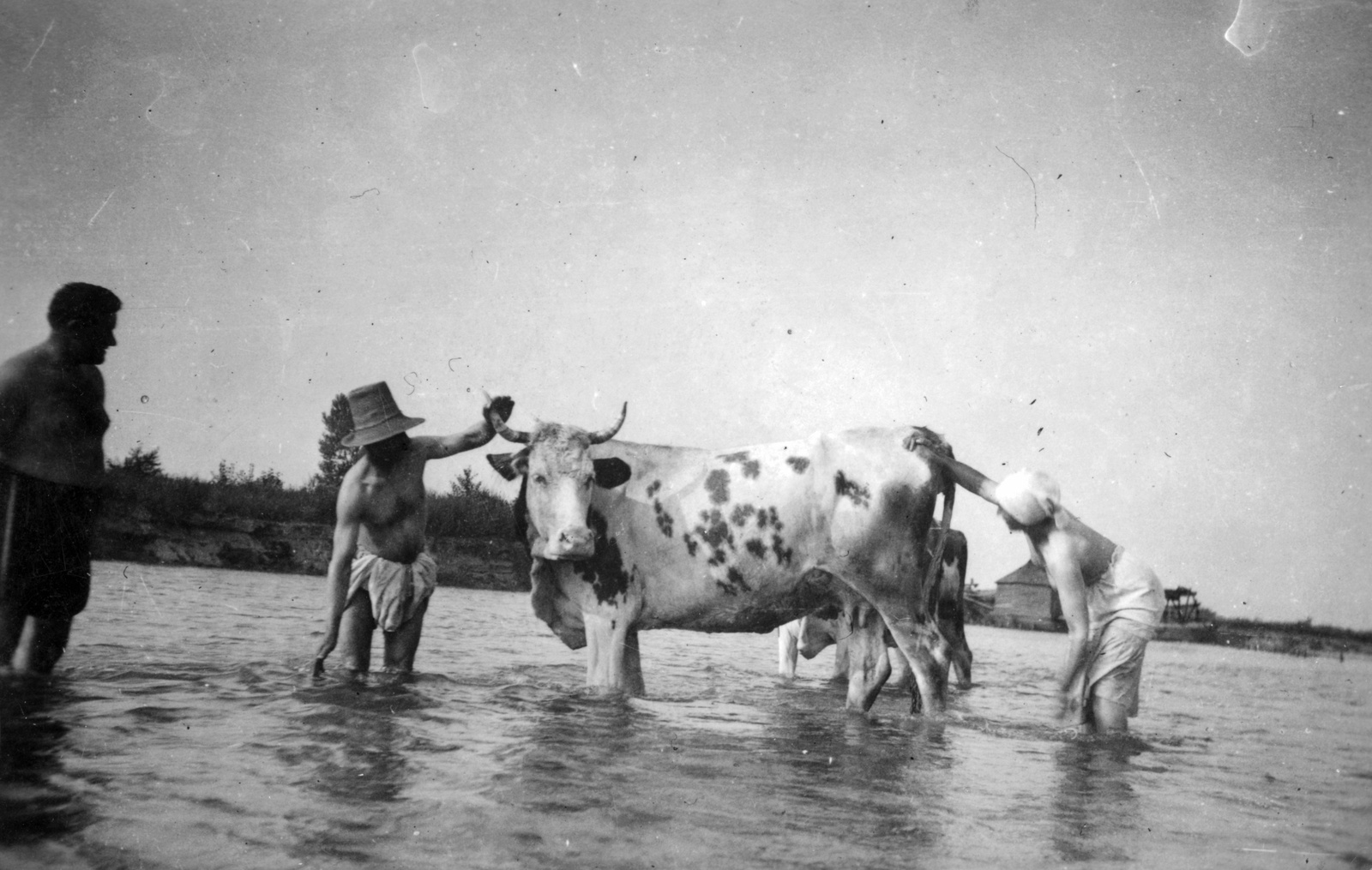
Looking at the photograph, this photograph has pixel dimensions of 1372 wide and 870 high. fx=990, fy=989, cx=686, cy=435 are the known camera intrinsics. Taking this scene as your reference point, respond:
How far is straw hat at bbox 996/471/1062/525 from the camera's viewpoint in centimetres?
644

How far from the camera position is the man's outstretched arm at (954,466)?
691 centimetres

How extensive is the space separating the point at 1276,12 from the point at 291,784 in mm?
7515

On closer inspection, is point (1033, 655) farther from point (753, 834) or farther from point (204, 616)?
point (753, 834)

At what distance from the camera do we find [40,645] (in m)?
5.78

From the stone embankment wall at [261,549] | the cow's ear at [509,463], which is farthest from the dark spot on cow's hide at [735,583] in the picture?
the stone embankment wall at [261,549]

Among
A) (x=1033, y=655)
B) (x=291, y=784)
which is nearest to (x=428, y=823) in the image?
(x=291, y=784)

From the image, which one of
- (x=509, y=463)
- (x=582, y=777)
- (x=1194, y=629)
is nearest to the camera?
(x=582, y=777)

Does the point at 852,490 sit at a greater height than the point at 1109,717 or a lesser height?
greater

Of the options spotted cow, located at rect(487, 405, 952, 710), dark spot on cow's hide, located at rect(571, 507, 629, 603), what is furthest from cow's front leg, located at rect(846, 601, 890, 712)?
dark spot on cow's hide, located at rect(571, 507, 629, 603)

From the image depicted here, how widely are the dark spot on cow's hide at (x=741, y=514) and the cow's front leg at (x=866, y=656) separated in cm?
105

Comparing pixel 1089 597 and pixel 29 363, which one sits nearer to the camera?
pixel 29 363

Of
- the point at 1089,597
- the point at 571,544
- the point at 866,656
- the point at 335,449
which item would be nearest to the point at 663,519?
the point at 571,544

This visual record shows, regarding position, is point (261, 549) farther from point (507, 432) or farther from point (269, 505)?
point (507, 432)

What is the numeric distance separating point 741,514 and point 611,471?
1.01 m
